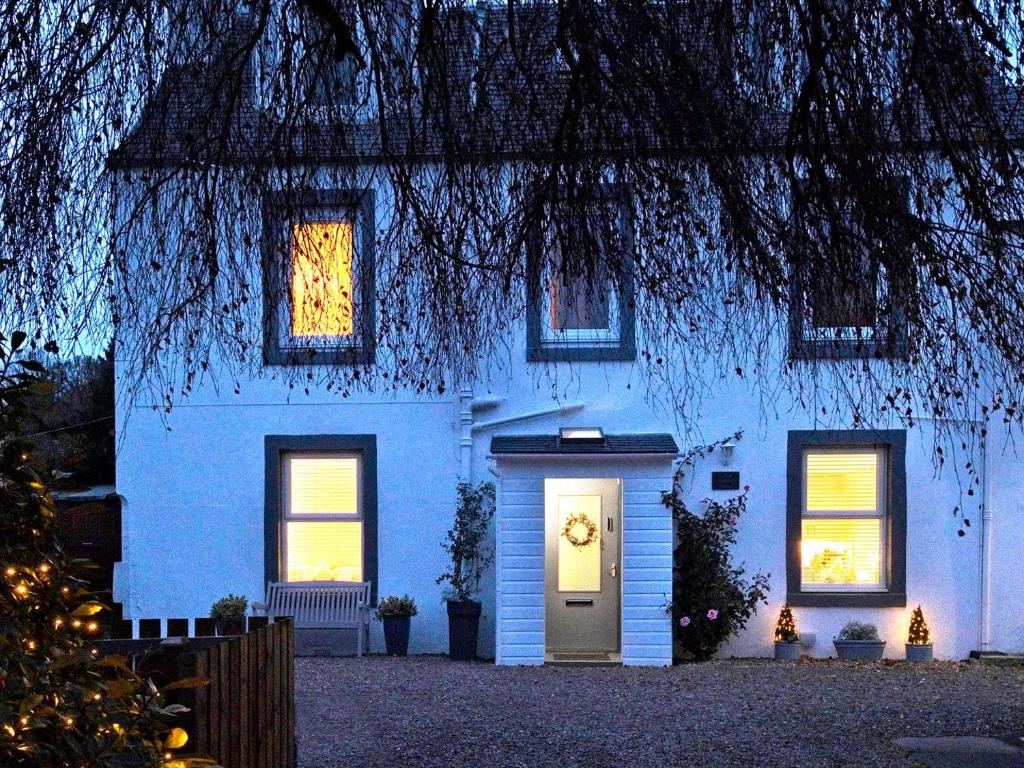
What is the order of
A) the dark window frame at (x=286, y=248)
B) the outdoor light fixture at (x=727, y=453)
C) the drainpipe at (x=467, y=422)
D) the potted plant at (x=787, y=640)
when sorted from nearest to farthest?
the dark window frame at (x=286, y=248)
the potted plant at (x=787, y=640)
the outdoor light fixture at (x=727, y=453)
the drainpipe at (x=467, y=422)

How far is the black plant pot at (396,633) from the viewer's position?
13102 millimetres

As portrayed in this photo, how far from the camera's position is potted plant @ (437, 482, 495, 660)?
42.3ft

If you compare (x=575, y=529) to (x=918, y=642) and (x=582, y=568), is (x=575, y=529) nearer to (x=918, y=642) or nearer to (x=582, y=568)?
(x=582, y=568)

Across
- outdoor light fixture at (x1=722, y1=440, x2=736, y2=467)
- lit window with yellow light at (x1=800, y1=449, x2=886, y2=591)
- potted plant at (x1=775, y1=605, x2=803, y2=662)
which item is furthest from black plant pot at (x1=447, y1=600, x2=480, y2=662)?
lit window with yellow light at (x1=800, y1=449, x2=886, y2=591)

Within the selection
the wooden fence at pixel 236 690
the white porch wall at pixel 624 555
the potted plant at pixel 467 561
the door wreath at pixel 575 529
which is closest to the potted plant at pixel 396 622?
the potted plant at pixel 467 561

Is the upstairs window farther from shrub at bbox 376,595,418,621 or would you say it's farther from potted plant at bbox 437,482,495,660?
shrub at bbox 376,595,418,621

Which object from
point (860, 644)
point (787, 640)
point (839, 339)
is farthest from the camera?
point (787, 640)

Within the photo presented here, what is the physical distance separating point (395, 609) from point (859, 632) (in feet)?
16.2

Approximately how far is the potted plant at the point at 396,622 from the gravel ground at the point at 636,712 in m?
0.19

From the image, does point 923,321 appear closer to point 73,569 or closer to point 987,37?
point 987,37

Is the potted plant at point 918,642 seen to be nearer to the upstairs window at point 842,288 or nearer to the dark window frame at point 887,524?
the dark window frame at point 887,524

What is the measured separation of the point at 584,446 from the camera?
12508 millimetres

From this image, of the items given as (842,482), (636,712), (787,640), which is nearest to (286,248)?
(636,712)

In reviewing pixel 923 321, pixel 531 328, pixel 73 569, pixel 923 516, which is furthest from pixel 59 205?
pixel 923 516
